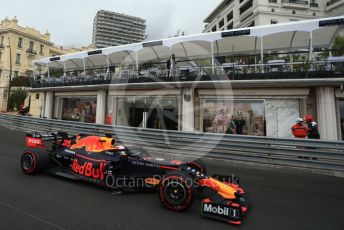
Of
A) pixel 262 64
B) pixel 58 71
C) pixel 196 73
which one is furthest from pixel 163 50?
pixel 58 71

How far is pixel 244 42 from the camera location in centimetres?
1244

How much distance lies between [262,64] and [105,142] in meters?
9.13

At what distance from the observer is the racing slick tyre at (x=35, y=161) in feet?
15.3

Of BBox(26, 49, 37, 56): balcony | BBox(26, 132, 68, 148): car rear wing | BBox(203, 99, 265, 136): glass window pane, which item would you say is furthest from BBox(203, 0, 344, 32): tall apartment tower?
BBox(26, 49, 37, 56): balcony

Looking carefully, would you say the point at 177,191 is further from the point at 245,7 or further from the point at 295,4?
the point at 245,7

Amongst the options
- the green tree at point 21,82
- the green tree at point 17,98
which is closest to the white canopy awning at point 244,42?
the green tree at point 17,98

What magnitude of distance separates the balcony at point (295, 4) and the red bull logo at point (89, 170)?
47436 millimetres

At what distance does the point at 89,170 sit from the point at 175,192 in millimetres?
1825

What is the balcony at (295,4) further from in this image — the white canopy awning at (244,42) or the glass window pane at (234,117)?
the glass window pane at (234,117)

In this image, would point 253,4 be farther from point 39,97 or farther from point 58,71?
point 39,97

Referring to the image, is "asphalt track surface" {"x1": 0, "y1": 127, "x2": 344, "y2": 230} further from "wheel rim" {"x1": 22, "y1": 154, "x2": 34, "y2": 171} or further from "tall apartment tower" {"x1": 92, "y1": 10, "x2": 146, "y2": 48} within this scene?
"tall apartment tower" {"x1": 92, "y1": 10, "x2": 146, "y2": 48}

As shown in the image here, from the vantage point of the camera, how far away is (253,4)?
41.3 meters

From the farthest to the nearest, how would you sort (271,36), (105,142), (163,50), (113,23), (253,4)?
(113,23) < (253,4) < (163,50) < (271,36) < (105,142)

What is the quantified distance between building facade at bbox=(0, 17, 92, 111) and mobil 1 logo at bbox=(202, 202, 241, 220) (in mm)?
44099
